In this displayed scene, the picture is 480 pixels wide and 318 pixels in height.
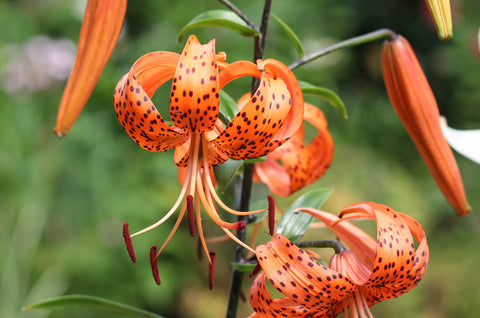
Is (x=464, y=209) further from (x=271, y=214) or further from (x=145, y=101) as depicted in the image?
(x=145, y=101)

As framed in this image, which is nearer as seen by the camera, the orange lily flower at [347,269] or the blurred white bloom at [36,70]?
the orange lily flower at [347,269]

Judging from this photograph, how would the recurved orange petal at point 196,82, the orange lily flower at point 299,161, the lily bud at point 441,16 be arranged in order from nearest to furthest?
1. the recurved orange petal at point 196,82
2. the lily bud at point 441,16
3. the orange lily flower at point 299,161

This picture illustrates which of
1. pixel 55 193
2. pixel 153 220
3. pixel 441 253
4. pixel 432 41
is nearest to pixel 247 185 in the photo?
pixel 153 220

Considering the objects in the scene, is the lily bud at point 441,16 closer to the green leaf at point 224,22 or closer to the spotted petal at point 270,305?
the green leaf at point 224,22

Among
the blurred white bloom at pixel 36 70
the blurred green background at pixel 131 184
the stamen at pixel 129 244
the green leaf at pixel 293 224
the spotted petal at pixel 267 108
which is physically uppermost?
the spotted petal at pixel 267 108

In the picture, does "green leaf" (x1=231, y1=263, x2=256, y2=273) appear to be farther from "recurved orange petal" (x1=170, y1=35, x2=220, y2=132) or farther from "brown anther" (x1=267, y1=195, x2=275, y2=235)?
"recurved orange petal" (x1=170, y1=35, x2=220, y2=132)

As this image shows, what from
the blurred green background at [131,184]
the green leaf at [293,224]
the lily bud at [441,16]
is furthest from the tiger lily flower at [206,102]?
the blurred green background at [131,184]

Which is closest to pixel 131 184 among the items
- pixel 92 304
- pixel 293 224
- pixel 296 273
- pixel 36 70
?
pixel 36 70

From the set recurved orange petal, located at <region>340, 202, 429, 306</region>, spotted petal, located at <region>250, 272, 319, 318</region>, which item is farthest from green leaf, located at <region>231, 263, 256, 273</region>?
recurved orange petal, located at <region>340, 202, 429, 306</region>
